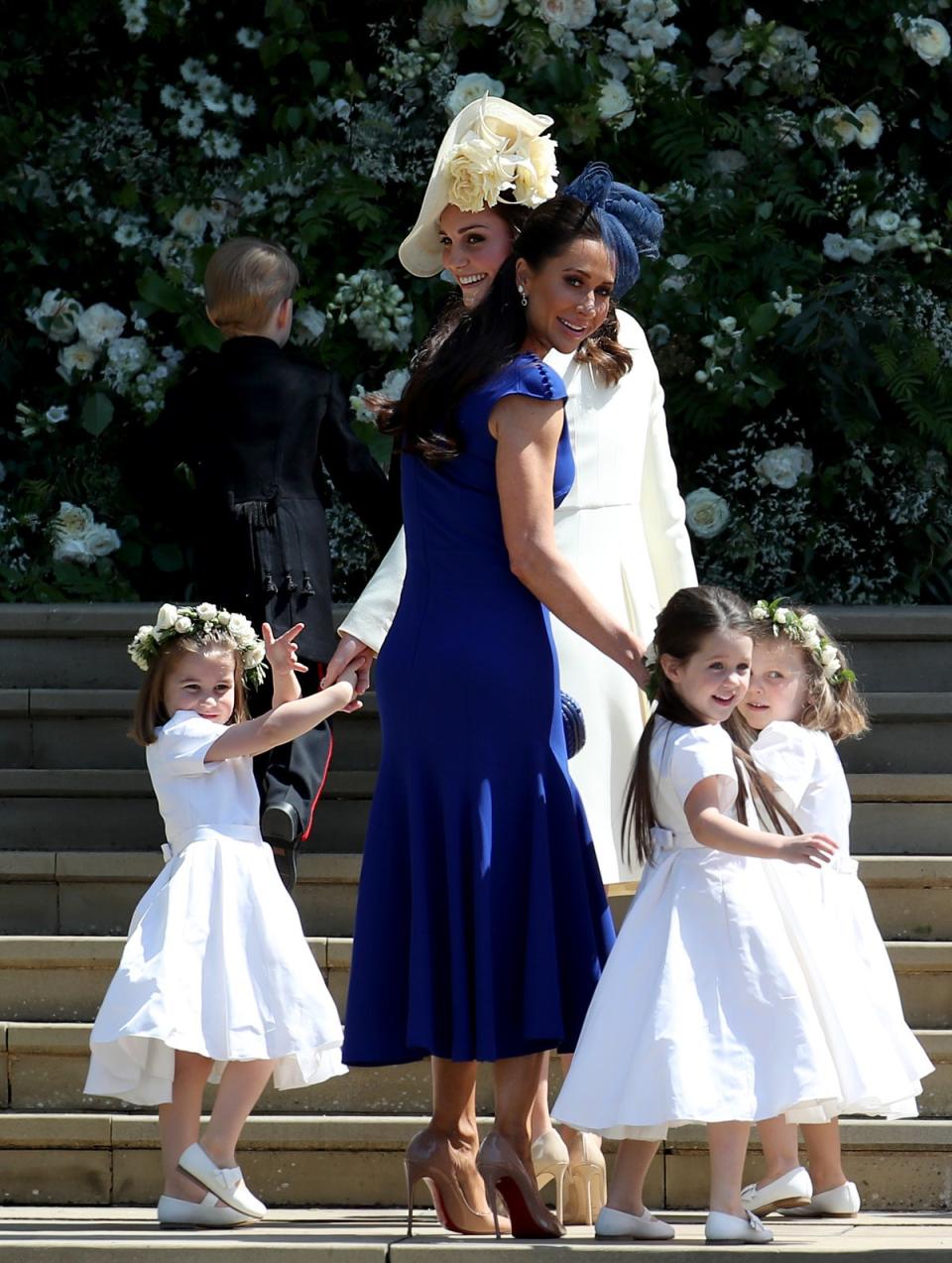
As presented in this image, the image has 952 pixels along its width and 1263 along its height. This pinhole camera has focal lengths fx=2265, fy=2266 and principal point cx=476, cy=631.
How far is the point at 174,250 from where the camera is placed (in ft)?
25.9

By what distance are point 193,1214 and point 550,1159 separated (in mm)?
656

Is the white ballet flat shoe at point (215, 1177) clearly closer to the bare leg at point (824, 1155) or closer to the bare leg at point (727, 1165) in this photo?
the bare leg at point (727, 1165)

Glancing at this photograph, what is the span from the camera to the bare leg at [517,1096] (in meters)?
3.75

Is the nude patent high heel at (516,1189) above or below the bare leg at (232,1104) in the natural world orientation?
below

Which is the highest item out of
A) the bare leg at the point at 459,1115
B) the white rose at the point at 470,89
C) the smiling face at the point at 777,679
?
the white rose at the point at 470,89

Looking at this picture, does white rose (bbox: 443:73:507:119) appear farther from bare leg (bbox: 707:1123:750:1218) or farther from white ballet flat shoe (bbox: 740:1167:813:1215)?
bare leg (bbox: 707:1123:750:1218)

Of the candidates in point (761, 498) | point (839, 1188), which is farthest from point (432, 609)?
point (761, 498)

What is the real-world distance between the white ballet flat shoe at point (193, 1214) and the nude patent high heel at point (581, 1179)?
23.8 inches

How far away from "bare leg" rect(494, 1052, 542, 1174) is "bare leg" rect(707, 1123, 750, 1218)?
307 mm

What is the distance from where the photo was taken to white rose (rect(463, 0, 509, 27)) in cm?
776

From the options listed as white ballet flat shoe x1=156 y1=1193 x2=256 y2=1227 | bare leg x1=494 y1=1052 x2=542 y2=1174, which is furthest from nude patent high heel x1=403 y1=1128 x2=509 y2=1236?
white ballet flat shoe x1=156 y1=1193 x2=256 y2=1227

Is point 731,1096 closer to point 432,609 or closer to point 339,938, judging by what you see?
point 432,609

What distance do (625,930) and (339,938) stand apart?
Answer: 1520mm

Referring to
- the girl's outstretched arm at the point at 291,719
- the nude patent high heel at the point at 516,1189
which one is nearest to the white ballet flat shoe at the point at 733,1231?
the nude patent high heel at the point at 516,1189
